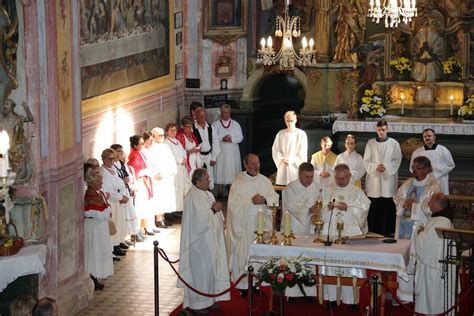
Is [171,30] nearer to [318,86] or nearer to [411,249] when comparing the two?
[318,86]

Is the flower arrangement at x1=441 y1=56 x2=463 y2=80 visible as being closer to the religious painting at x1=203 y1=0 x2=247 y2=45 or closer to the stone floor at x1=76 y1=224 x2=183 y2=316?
the religious painting at x1=203 y1=0 x2=247 y2=45

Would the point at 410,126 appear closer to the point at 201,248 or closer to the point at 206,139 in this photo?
the point at 206,139

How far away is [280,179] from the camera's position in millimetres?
20188

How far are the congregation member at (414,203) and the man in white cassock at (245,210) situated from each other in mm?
1662

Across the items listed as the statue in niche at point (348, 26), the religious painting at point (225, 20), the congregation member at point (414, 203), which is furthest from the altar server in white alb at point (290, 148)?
the congregation member at point (414, 203)

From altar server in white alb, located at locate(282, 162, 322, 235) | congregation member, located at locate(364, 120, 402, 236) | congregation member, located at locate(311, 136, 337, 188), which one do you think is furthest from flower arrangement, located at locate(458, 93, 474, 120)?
altar server in white alb, located at locate(282, 162, 322, 235)

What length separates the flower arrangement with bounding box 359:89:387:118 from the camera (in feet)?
71.7

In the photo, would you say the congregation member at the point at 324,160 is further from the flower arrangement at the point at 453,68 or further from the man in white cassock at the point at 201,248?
the flower arrangement at the point at 453,68

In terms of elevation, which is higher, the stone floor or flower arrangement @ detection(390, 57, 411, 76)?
flower arrangement @ detection(390, 57, 411, 76)

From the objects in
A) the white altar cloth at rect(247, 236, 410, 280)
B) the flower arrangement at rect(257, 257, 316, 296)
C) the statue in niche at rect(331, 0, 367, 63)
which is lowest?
the flower arrangement at rect(257, 257, 316, 296)

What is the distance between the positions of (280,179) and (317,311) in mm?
6043

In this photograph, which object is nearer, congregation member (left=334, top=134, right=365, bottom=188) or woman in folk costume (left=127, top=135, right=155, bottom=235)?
congregation member (left=334, top=134, right=365, bottom=188)

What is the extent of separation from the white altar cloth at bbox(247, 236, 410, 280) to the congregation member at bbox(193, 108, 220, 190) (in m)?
7.20

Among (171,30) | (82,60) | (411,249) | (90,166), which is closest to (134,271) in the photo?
(90,166)
